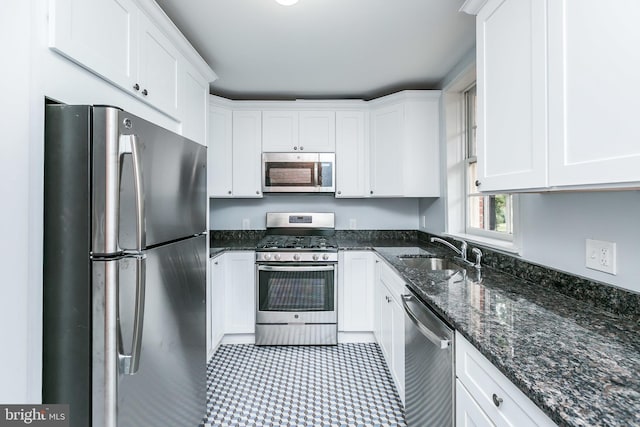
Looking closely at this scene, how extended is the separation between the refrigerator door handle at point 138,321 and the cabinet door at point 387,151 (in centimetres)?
236

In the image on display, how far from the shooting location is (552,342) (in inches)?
35.2

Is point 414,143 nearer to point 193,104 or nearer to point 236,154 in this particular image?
point 236,154

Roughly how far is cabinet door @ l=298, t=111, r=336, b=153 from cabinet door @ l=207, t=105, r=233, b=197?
726 mm

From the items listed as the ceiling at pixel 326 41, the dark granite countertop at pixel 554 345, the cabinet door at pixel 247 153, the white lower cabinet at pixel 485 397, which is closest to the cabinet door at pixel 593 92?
the dark granite countertop at pixel 554 345

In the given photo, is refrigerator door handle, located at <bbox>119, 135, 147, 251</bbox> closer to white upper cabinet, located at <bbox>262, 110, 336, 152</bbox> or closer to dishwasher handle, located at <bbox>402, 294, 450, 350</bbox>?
dishwasher handle, located at <bbox>402, 294, 450, 350</bbox>

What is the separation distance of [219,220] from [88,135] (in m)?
2.52

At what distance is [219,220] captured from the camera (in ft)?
11.3

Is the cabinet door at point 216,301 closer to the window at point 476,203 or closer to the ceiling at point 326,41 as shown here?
the ceiling at point 326,41

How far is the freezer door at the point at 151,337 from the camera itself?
98 centimetres

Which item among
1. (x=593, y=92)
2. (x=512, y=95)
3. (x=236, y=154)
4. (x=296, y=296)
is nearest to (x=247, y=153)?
(x=236, y=154)

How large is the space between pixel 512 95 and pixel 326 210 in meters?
2.34

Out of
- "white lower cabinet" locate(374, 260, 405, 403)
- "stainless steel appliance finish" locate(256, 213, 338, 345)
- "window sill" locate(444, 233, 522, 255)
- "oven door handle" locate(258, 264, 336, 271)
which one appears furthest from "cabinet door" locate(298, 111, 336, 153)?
"window sill" locate(444, 233, 522, 255)

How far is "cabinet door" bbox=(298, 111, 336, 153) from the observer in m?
3.11

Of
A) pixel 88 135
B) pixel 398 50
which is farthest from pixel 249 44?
pixel 88 135
